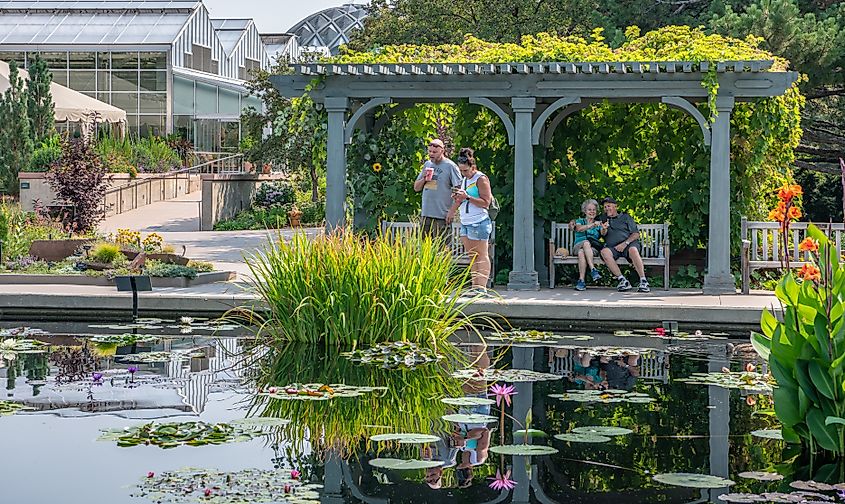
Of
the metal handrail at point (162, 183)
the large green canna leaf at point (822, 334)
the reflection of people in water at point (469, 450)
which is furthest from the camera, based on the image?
the metal handrail at point (162, 183)

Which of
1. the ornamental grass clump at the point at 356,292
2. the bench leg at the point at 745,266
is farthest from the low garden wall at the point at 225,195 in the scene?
the ornamental grass clump at the point at 356,292

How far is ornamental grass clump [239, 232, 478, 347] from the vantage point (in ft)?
33.0

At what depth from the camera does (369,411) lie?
7957 millimetres

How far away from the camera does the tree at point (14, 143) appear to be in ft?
81.9

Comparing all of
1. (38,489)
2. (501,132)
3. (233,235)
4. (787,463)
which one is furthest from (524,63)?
(233,235)

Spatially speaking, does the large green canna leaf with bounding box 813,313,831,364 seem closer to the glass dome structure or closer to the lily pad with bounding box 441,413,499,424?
the lily pad with bounding box 441,413,499,424

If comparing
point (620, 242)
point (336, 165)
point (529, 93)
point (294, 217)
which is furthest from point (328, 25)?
point (620, 242)

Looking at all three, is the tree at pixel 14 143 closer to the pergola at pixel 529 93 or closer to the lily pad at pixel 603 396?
the pergola at pixel 529 93

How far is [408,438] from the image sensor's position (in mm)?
7043

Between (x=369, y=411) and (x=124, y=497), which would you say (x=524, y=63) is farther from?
(x=124, y=497)

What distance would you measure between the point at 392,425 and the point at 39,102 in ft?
69.2

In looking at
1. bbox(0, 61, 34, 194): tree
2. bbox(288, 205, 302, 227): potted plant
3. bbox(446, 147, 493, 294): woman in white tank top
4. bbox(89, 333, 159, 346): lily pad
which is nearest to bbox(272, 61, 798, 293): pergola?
bbox(446, 147, 493, 294): woman in white tank top

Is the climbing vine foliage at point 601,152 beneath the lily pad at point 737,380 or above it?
above

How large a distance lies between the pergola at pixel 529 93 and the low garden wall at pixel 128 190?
869 cm
